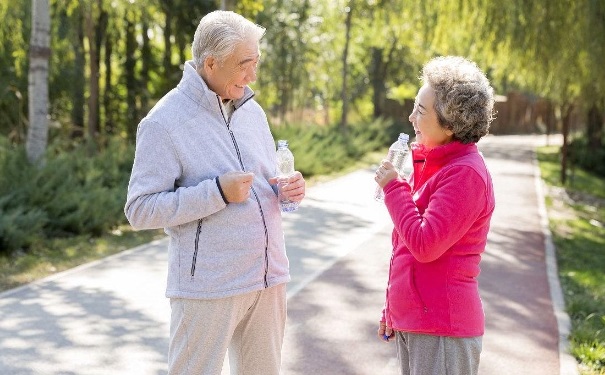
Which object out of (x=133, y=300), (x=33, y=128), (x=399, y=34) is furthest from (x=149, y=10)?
(x=133, y=300)

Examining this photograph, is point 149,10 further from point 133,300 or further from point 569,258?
point 133,300

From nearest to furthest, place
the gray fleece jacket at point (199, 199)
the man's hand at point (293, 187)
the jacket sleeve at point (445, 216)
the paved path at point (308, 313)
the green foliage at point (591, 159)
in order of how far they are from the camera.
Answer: the jacket sleeve at point (445, 216) → the gray fleece jacket at point (199, 199) → the man's hand at point (293, 187) → the paved path at point (308, 313) → the green foliage at point (591, 159)

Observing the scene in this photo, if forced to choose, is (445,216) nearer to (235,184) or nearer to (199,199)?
(235,184)

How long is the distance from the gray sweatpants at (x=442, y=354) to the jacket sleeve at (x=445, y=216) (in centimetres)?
33

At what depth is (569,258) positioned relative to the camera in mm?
11789

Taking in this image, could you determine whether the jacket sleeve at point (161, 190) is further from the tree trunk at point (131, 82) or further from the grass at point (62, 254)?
the tree trunk at point (131, 82)

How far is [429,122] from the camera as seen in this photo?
3.48 metres

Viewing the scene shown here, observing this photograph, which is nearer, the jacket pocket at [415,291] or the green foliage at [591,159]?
the jacket pocket at [415,291]

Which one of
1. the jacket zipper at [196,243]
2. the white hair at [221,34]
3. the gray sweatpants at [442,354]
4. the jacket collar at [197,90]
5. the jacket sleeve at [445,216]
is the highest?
the white hair at [221,34]

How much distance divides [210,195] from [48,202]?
27.6ft

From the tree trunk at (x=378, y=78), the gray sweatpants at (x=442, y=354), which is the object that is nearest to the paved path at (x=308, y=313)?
the gray sweatpants at (x=442, y=354)

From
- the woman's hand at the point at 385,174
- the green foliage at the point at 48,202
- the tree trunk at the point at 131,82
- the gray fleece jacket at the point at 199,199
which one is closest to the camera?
the gray fleece jacket at the point at 199,199

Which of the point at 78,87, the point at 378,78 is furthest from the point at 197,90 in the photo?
the point at 378,78

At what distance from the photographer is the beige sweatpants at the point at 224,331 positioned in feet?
11.7
